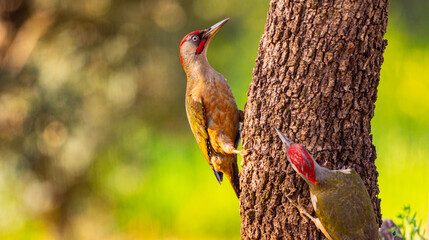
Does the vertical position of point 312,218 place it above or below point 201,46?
below

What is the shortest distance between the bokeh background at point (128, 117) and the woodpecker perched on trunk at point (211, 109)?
2.31 meters

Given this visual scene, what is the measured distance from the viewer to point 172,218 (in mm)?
5344

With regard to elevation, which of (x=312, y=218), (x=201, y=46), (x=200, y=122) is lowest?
(x=312, y=218)

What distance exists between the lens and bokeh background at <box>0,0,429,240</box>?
15.2ft

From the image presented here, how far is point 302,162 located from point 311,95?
0.30m

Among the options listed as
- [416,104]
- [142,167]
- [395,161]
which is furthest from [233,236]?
[416,104]

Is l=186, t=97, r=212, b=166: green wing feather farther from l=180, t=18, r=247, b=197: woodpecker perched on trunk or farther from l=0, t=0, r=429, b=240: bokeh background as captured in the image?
l=0, t=0, r=429, b=240: bokeh background

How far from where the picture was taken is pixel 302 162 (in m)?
1.86

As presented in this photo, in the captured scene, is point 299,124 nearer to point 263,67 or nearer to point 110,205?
point 263,67

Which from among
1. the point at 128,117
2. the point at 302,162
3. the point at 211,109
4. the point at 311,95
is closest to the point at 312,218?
the point at 302,162

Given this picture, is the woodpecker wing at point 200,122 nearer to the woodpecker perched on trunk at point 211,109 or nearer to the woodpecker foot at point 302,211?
the woodpecker perched on trunk at point 211,109

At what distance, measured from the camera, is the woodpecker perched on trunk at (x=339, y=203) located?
1912mm

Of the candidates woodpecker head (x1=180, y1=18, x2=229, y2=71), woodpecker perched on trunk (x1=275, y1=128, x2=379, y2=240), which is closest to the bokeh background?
woodpecker head (x1=180, y1=18, x2=229, y2=71)

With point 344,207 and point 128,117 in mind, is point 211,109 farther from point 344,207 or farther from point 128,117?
point 128,117
